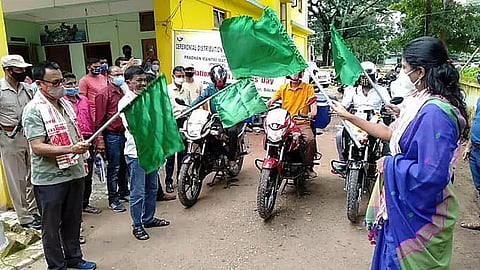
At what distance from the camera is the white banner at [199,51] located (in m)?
6.81

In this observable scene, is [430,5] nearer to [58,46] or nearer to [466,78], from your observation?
[466,78]

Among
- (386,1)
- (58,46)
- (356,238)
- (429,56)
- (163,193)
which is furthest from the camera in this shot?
(386,1)

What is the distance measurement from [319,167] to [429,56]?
4621 mm

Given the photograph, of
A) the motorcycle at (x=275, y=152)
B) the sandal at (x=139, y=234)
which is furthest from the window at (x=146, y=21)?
the sandal at (x=139, y=234)

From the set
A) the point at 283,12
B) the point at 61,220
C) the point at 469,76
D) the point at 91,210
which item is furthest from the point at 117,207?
the point at 283,12

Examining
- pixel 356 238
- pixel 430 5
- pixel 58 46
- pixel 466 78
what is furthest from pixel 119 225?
pixel 430 5

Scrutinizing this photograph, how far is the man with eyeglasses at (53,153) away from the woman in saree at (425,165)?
6.72ft

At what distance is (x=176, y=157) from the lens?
5.68m

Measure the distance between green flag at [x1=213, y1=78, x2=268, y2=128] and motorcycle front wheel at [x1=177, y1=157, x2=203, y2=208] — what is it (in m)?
1.08

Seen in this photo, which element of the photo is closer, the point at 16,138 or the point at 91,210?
the point at 16,138

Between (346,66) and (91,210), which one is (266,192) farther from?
(91,210)

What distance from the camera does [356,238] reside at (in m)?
3.93

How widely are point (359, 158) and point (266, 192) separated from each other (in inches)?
45.8

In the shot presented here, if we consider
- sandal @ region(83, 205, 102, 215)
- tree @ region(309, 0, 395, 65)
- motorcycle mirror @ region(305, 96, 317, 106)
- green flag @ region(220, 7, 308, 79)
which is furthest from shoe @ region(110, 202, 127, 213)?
tree @ region(309, 0, 395, 65)
